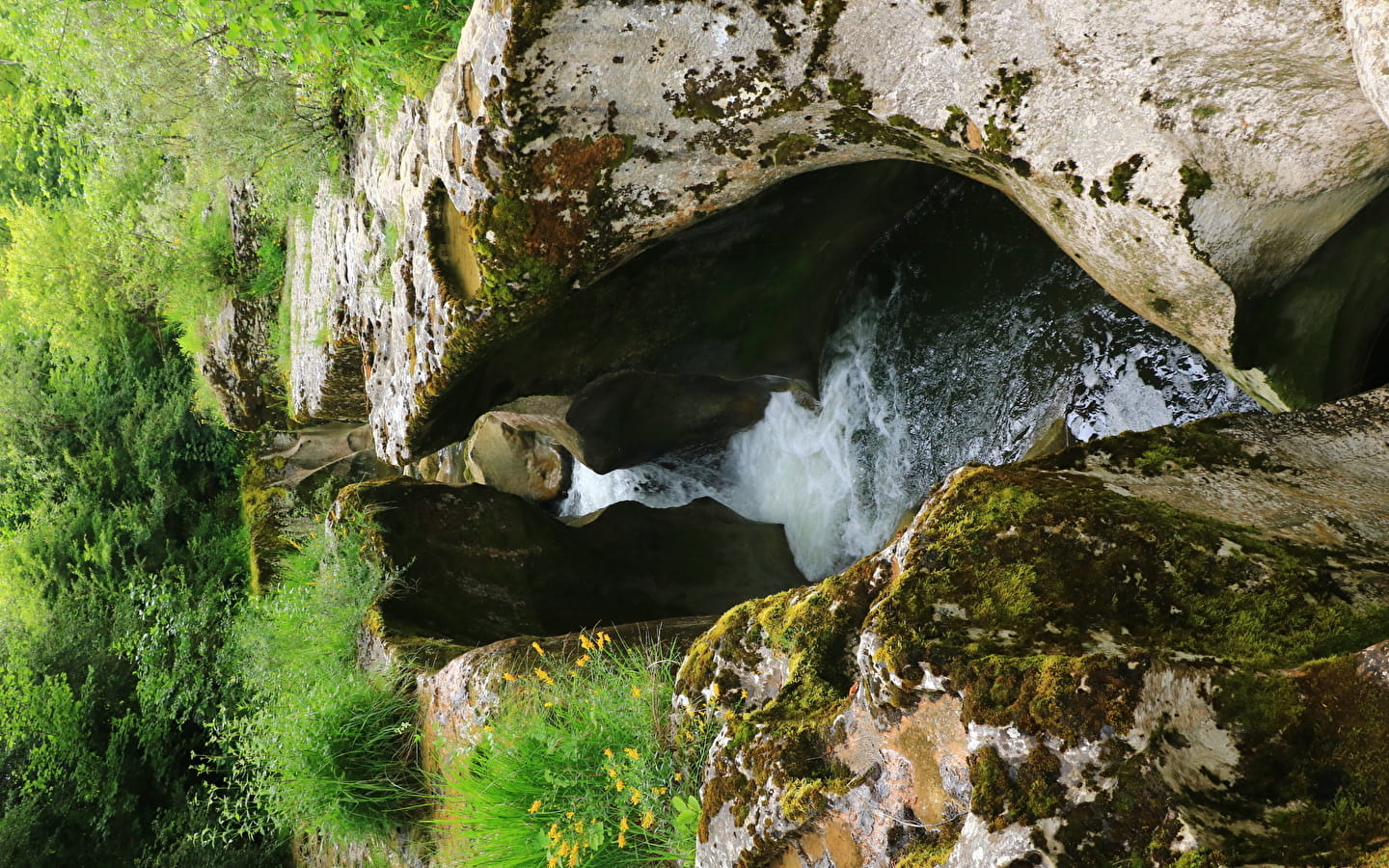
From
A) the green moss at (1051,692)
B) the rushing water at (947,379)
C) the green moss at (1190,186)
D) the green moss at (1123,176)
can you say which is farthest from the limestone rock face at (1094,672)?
the rushing water at (947,379)

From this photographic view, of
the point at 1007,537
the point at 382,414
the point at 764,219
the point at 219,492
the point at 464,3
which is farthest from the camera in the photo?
the point at 219,492

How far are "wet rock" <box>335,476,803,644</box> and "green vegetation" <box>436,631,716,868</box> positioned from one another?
232cm

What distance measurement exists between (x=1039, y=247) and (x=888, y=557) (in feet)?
11.0

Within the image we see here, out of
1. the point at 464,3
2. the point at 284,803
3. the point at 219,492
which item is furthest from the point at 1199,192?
the point at 219,492

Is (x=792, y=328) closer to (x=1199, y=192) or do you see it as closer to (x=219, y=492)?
(x=1199, y=192)

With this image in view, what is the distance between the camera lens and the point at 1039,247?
204 inches

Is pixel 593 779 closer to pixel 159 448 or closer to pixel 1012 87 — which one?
pixel 1012 87

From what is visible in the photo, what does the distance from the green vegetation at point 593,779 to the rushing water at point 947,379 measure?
9.32 ft

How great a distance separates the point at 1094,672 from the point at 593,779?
6.89 feet

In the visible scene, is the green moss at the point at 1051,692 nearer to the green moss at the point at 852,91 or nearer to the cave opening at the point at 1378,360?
the green moss at the point at 852,91

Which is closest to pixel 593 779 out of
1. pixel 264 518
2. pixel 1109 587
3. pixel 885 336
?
pixel 1109 587

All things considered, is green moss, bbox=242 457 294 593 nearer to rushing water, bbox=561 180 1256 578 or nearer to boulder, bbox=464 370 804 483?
boulder, bbox=464 370 804 483

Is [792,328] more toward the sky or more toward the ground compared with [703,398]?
more toward the sky

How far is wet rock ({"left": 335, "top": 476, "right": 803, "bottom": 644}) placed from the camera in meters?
6.11
